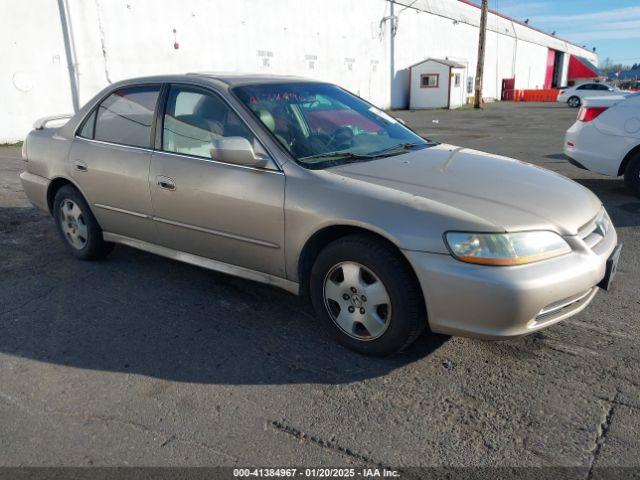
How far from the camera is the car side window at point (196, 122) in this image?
3.54 m

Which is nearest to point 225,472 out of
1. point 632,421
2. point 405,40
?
point 632,421

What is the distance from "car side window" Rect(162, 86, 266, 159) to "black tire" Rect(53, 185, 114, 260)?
119 cm

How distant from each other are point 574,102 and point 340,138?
110ft

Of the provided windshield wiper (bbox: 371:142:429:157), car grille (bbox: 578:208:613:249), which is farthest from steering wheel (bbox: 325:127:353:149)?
car grille (bbox: 578:208:613:249)

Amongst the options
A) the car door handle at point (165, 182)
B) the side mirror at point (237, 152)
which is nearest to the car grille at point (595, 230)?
the side mirror at point (237, 152)

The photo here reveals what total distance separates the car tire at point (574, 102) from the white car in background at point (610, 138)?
Result: 93.8 feet

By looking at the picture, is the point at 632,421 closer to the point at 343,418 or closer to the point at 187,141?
the point at 343,418

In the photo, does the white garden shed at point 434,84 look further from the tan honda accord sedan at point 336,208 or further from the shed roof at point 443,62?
the tan honda accord sedan at point 336,208

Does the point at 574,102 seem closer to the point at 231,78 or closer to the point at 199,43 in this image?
the point at 199,43

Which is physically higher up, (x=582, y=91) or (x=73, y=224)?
(x=582, y=91)

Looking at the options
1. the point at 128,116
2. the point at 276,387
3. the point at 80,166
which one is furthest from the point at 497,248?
the point at 80,166

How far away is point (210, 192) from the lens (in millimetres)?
3471

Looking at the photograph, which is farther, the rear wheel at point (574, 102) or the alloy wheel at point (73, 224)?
the rear wheel at point (574, 102)

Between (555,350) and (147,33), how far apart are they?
52.4 ft
